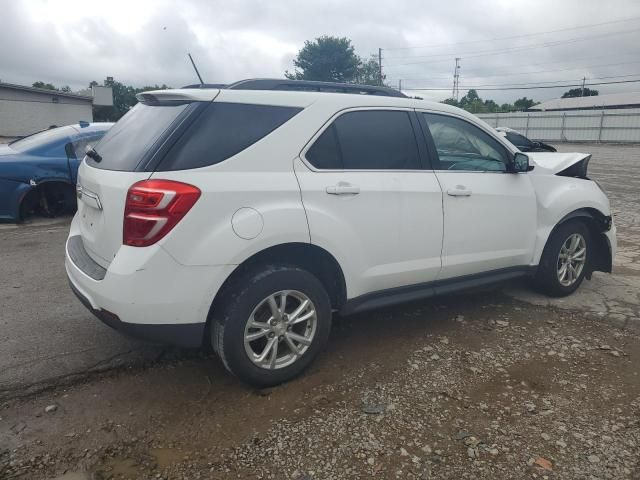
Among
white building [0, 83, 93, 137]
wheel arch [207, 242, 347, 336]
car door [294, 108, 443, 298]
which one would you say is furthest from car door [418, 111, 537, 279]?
white building [0, 83, 93, 137]

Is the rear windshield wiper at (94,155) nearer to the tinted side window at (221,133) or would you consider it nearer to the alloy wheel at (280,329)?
the tinted side window at (221,133)

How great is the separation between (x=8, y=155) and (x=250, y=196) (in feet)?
18.5

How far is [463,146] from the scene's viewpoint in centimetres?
398

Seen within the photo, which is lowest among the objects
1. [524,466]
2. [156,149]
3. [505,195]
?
[524,466]

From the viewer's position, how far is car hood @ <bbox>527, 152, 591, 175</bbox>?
4.40 meters

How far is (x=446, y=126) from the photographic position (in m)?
3.93

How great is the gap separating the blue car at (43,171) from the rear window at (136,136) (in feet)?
13.9

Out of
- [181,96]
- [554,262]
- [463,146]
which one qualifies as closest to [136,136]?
[181,96]

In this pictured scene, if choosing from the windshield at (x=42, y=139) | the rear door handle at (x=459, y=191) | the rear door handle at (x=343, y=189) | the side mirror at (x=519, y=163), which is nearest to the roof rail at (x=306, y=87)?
the rear door handle at (x=343, y=189)

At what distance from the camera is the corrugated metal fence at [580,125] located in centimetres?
3131

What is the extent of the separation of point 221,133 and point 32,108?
33.6m

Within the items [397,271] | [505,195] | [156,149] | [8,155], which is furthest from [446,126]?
Answer: [8,155]

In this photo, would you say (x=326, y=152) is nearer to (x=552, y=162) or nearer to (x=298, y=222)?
(x=298, y=222)

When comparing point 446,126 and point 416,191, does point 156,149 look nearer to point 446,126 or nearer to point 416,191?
point 416,191
